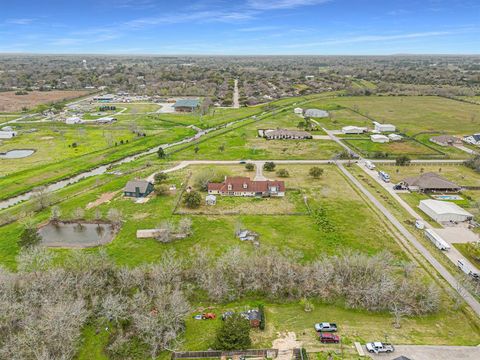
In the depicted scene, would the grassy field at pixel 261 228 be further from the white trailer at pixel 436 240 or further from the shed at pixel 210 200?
the white trailer at pixel 436 240

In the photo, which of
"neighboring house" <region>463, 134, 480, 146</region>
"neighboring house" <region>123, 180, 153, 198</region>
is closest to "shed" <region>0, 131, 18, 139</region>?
"neighboring house" <region>123, 180, 153, 198</region>

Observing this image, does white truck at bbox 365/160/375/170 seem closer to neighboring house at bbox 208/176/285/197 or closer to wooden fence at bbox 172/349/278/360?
neighboring house at bbox 208/176/285/197

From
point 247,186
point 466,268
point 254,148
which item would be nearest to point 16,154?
point 254,148

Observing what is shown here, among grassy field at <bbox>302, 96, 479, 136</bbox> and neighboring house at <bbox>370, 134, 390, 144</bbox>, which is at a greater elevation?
grassy field at <bbox>302, 96, 479, 136</bbox>

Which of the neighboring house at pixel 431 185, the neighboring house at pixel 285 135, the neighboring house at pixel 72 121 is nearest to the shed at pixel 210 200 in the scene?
the neighboring house at pixel 431 185

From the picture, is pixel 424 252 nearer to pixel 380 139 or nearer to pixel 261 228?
pixel 261 228

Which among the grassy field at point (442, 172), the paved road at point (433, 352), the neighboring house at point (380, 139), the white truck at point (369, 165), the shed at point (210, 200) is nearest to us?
the paved road at point (433, 352)
